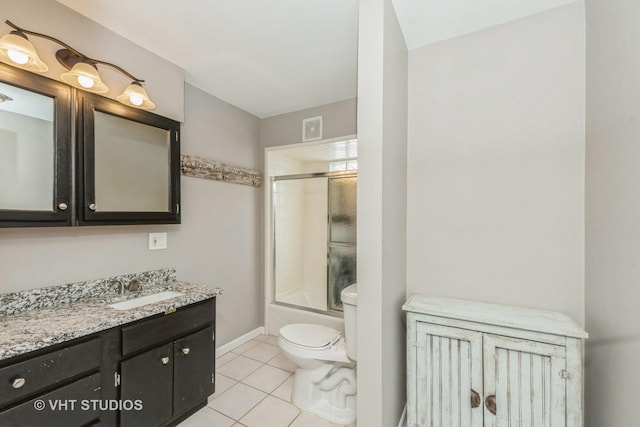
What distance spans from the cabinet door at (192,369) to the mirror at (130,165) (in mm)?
903

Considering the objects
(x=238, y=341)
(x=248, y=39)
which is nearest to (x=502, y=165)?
(x=248, y=39)

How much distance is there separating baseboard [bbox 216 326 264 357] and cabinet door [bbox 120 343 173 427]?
1.00m

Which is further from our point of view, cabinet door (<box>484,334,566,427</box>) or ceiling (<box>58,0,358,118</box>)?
ceiling (<box>58,0,358,118</box>)

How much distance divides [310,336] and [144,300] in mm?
1127

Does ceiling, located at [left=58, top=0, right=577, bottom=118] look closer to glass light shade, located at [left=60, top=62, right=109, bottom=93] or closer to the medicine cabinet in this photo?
glass light shade, located at [left=60, top=62, right=109, bottom=93]

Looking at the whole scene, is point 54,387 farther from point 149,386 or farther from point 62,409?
point 149,386

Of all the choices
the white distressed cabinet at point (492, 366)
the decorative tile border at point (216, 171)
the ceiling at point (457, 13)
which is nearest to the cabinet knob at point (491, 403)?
the white distressed cabinet at point (492, 366)

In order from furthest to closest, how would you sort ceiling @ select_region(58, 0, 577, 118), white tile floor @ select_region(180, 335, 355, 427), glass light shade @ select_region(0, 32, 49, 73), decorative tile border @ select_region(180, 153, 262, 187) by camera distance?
decorative tile border @ select_region(180, 153, 262, 187) → white tile floor @ select_region(180, 335, 355, 427) → ceiling @ select_region(58, 0, 577, 118) → glass light shade @ select_region(0, 32, 49, 73)

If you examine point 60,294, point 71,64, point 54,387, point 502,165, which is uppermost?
point 71,64

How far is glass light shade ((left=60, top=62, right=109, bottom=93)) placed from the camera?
1.36m

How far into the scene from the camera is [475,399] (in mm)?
1271

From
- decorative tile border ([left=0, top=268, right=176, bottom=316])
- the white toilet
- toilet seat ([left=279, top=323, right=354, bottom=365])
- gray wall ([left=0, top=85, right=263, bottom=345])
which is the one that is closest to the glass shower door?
gray wall ([left=0, top=85, right=263, bottom=345])

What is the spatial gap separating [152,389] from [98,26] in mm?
2135

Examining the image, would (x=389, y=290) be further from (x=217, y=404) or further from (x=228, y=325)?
(x=228, y=325)
